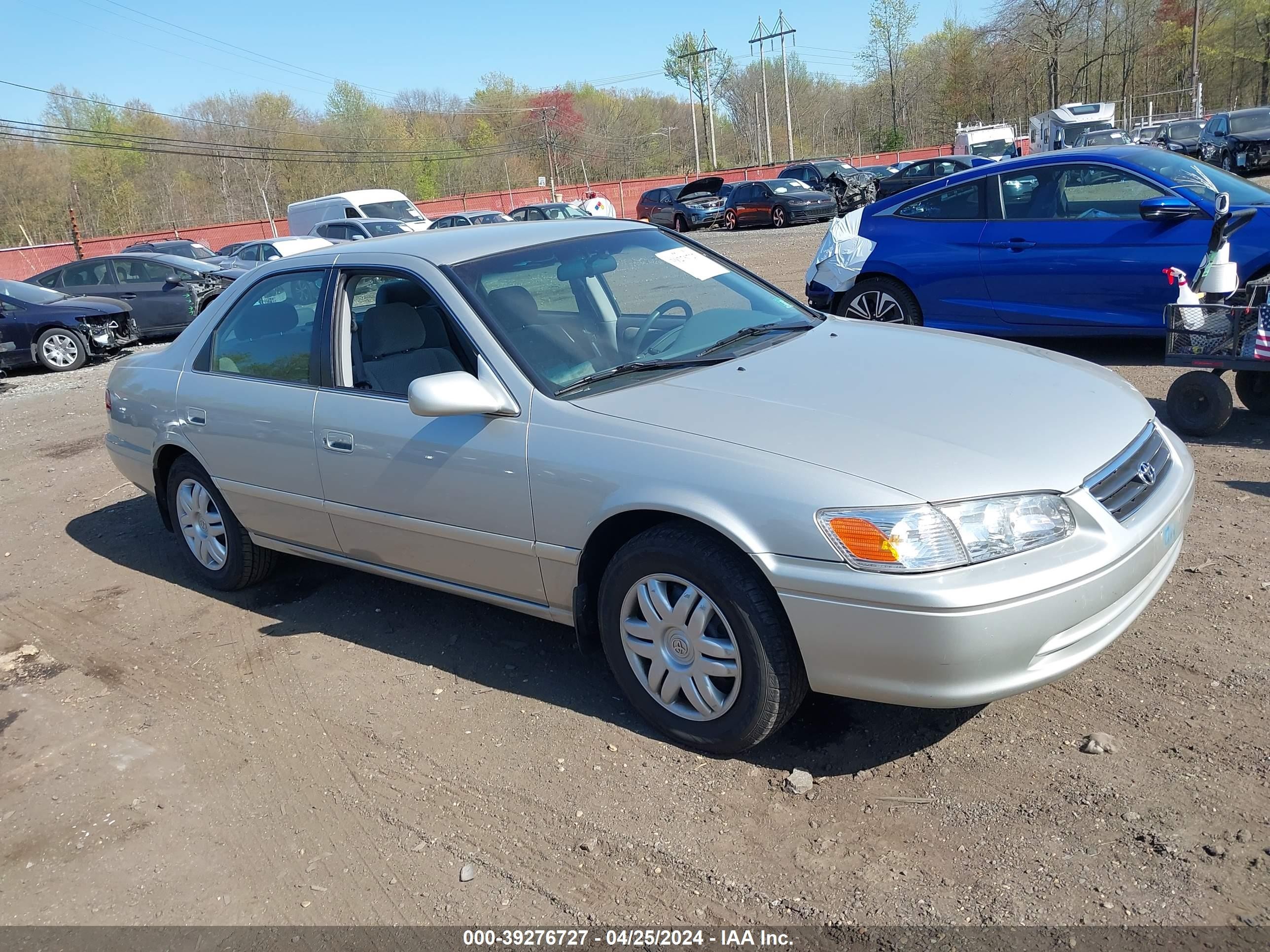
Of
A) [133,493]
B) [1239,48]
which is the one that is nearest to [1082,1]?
[1239,48]

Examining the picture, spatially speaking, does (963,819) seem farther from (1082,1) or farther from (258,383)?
(1082,1)

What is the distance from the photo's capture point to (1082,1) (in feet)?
182

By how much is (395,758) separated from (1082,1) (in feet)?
210

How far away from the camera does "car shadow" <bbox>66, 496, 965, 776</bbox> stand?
10.9 feet

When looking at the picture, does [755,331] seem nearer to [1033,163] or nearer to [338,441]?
[338,441]

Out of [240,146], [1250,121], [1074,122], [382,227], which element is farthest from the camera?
[240,146]

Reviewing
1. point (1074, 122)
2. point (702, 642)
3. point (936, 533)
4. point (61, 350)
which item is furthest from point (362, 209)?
point (936, 533)

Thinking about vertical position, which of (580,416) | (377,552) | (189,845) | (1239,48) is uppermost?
(1239,48)

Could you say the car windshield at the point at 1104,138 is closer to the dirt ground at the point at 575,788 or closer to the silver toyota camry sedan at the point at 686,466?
the dirt ground at the point at 575,788

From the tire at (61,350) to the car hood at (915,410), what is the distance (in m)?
14.0

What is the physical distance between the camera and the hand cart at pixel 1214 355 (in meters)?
5.46

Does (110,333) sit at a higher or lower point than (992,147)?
lower

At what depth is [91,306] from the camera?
1489 centimetres

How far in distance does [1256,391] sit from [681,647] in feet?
15.1
